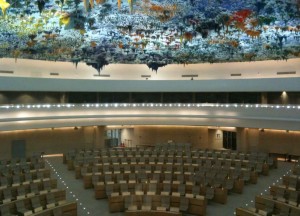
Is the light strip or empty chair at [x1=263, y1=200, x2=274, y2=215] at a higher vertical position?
the light strip

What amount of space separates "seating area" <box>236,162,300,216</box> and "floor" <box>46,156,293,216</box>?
4.01 ft

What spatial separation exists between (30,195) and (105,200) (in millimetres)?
3306

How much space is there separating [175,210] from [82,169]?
6.88 meters

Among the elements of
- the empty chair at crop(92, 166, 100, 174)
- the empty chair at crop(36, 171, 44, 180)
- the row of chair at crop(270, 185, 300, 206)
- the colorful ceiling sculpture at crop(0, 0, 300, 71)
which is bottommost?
the row of chair at crop(270, 185, 300, 206)

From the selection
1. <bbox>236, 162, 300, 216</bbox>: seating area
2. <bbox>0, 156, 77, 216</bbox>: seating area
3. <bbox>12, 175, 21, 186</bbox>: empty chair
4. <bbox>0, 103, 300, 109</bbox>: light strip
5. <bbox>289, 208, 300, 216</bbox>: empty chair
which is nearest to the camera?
<bbox>289, 208, 300, 216</bbox>: empty chair

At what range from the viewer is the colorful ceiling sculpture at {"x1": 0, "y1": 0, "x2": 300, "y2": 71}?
17.3 metres

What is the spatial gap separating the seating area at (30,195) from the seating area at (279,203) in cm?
676

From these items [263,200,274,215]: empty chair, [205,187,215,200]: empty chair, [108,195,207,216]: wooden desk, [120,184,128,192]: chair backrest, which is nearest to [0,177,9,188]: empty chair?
[108,195,207,216]: wooden desk

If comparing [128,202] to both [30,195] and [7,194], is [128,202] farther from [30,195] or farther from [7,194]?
[7,194]

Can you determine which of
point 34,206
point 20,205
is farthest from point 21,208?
point 34,206

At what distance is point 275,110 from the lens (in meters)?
22.2

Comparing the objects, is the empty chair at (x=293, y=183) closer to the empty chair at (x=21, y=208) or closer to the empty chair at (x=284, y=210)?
the empty chair at (x=284, y=210)

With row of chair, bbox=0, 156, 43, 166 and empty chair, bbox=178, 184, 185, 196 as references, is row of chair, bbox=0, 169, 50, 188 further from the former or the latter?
empty chair, bbox=178, 184, 185, 196

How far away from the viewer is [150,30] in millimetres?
20703
